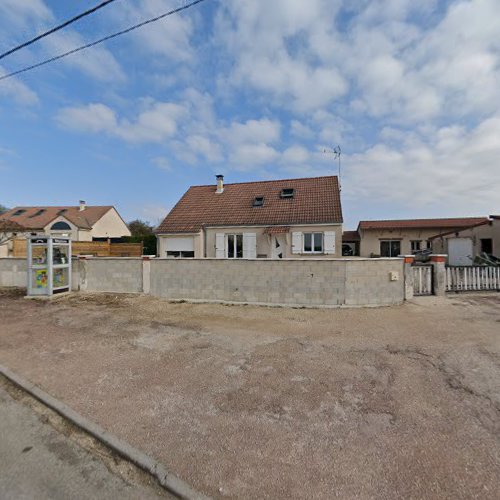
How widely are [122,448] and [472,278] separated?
11827 millimetres

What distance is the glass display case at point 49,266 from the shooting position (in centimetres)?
1046

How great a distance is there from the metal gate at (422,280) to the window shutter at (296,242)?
6.64 m

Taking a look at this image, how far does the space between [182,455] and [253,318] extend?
4.99m

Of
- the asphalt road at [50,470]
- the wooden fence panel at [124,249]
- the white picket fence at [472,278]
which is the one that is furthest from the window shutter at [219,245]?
the asphalt road at [50,470]

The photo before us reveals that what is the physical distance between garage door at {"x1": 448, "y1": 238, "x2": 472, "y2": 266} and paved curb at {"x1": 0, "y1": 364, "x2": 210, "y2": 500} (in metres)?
20.1

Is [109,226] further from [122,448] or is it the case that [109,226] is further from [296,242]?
[122,448]

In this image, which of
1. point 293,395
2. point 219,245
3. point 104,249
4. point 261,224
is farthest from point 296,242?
point 293,395

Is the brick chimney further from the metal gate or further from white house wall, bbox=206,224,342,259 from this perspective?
the metal gate

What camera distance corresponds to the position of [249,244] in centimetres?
1627

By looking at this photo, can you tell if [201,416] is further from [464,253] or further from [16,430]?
[464,253]

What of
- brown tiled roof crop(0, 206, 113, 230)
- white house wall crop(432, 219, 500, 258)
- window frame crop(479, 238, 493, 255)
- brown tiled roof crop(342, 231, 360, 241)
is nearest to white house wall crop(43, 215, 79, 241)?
brown tiled roof crop(0, 206, 113, 230)

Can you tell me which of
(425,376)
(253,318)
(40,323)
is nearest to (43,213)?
(40,323)

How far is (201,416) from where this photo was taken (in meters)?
3.19

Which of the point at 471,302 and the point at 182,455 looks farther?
the point at 471,302
